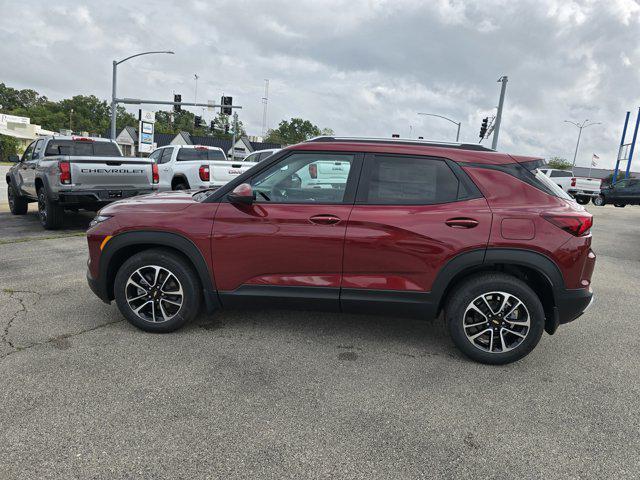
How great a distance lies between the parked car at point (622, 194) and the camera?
25594 millimetres

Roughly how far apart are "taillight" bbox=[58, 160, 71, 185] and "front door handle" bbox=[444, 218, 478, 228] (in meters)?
7.21

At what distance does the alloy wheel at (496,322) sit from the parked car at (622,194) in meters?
27.4

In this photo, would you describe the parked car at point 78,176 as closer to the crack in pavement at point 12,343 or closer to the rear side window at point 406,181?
the crack in pavement at point 12,343

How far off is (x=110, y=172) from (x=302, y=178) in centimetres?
601

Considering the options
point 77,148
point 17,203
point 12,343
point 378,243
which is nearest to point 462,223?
point 378,243

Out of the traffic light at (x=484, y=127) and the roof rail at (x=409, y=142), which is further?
the traffic light at (x=484, y=127)

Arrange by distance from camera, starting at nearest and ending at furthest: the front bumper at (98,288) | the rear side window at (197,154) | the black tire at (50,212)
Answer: the front bumper at (98,288)
the black tire at (50,212)
the rear side window at (197,154)

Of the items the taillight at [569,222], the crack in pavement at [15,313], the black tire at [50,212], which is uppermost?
the taillight at [569,222]

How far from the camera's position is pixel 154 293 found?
3.91 meters

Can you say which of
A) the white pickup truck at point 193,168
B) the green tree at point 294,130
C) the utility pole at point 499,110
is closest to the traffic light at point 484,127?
the utility pole at point 499,110

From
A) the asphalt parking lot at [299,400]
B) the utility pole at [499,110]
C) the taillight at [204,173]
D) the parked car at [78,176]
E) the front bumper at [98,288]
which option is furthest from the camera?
the utility pole at [499,110]

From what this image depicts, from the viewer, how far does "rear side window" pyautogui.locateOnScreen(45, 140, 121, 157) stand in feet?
31.6

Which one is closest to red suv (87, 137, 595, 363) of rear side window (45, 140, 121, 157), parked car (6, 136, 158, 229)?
parked car (6, 136, 158, 229)

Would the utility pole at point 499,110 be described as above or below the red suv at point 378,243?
above
